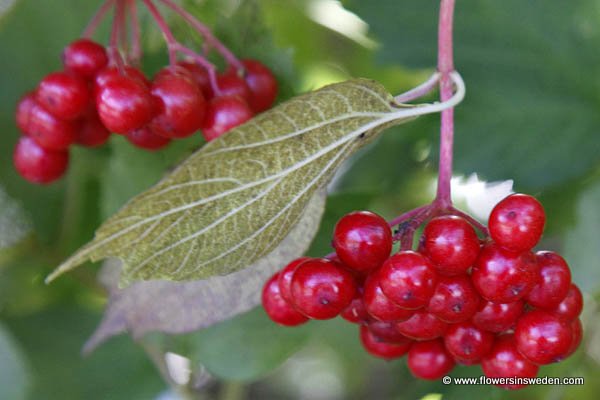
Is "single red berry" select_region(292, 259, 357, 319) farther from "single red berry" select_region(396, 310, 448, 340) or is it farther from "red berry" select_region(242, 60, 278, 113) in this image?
"red berry" select_region(242, 60, 278, 113)

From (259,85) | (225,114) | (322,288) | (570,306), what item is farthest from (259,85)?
(570,306)

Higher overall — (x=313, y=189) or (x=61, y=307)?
(x=61, y=307)

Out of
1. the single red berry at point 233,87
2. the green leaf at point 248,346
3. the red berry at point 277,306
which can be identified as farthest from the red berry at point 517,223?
the green leaf at point 248,346

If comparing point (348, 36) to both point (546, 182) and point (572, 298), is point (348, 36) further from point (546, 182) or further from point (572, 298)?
point (572, 298)

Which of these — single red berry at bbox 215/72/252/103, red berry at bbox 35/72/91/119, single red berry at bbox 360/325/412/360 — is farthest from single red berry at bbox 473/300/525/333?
red berry at bbox 35/72/91/119

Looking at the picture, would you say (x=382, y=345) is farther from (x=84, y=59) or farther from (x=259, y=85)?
(x=84, y=59)

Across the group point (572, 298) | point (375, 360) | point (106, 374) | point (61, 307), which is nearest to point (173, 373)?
point (106, 374)
